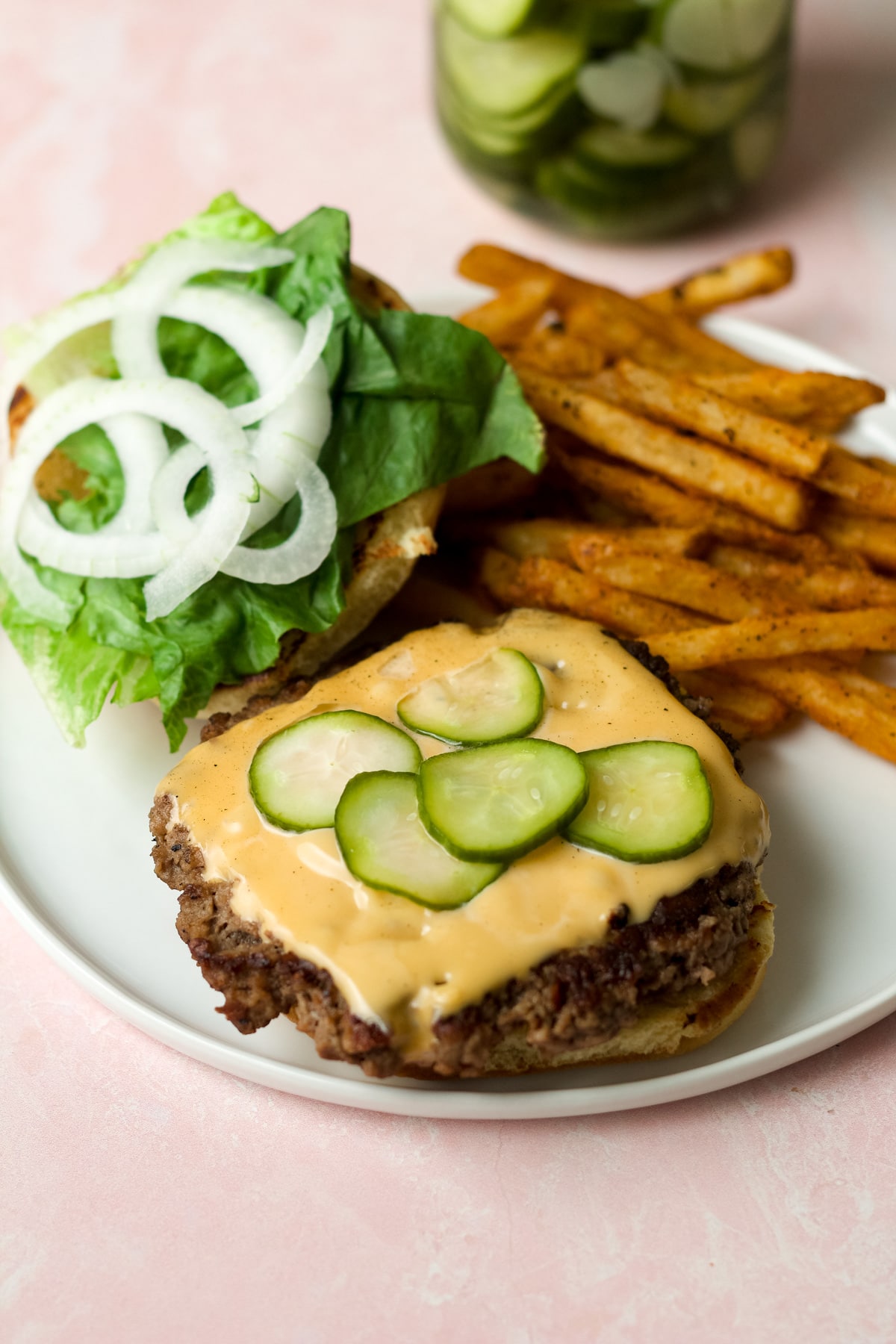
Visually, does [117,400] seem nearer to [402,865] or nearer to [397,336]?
[397,336]

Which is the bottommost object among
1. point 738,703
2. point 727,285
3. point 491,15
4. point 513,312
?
point 738,703

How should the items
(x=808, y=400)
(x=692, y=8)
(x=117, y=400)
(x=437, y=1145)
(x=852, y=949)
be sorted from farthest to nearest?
1. (x=692, y=8)
2. (x=808, y=400)
3. (x=117, y=400)
4. (x=852, y=949)
5. (x=437, y=1145)

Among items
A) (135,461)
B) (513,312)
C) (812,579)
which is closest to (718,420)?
(812,579)

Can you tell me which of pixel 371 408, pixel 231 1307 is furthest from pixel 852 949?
pixel 371 408

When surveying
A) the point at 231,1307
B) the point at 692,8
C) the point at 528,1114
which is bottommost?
the point at 231,1307

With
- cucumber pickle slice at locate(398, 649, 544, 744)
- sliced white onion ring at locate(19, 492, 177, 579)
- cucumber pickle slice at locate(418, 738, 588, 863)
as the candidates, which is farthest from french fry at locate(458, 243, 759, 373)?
cucumber pickle slice at locate(418, 738, 588, 863)

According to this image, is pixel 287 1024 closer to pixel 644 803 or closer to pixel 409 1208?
pixel 409 1208

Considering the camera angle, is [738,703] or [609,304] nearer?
[738,703]
